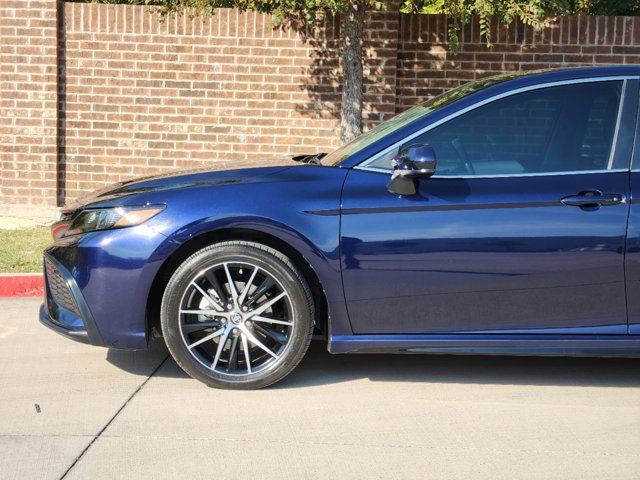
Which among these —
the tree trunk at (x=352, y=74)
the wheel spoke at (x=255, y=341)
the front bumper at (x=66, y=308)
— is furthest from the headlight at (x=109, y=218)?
the tree trunk at (x=352, y=74)

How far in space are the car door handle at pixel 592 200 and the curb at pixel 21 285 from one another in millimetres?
4500

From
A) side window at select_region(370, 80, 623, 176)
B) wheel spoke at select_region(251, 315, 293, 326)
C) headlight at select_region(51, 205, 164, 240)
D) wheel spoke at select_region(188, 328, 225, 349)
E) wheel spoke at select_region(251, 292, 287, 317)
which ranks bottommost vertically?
wheel spoke at select_region(188, 328, 225, 349)

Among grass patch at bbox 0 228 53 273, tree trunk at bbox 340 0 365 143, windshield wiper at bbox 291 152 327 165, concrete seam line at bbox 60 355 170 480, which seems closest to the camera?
A: concrete seam line at bbox 60 355 170 480

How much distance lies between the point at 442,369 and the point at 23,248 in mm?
4812

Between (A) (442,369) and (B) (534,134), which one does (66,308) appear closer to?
(A) (442,369)

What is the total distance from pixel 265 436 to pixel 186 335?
0.88 meters

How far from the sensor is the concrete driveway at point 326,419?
14.0ft

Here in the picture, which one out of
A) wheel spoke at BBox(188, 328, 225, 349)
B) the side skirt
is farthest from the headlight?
the side skirt

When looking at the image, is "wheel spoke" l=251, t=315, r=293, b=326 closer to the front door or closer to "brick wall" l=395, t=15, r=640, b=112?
the front door

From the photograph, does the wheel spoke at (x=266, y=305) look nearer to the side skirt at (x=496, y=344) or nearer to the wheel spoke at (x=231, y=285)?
Answer: the wheel spoke at (x=231, y=285)

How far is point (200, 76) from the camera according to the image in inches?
425

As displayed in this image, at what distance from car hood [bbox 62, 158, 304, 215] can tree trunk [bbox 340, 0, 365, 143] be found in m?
4.62

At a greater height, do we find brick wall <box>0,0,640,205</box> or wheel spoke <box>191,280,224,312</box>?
brick wall <box>0,0,640,205</box>

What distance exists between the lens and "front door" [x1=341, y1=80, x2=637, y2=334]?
505cm
